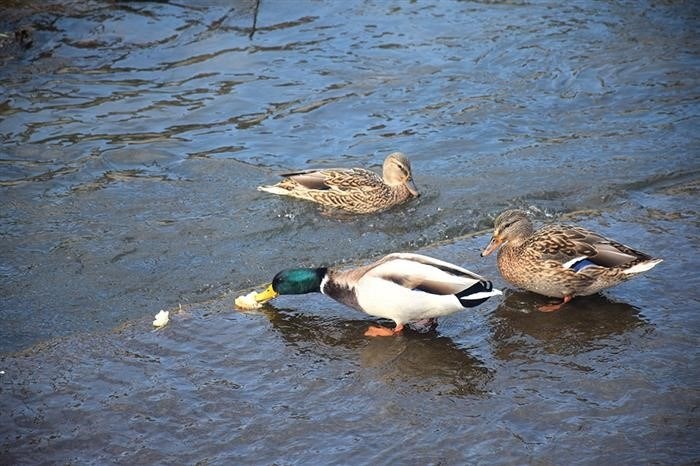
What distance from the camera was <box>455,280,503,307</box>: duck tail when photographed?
5.98m

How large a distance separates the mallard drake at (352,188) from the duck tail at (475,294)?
3246mm

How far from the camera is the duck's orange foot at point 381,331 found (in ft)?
20.8

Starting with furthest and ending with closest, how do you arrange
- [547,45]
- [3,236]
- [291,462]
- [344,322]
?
1. [547,45]
2. [3,236]
3. [344,322]
4. [291,462]

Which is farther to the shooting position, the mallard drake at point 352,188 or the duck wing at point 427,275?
the mallard drake at point 352,188

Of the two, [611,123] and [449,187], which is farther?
[611,123]

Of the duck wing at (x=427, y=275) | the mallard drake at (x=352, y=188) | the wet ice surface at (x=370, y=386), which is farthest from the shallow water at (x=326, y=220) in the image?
the duck wing at (x=427, y=275)

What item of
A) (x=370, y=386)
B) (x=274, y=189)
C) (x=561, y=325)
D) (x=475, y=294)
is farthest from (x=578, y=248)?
(x=274, y=189)

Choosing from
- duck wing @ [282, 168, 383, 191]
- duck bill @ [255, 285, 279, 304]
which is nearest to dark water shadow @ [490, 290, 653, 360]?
duck bill @ [255, 285, 279, 304]

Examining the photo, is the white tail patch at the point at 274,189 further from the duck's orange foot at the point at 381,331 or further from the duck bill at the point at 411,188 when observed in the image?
the duck's orange foot at the point at 381,331

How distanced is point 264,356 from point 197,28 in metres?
8.79

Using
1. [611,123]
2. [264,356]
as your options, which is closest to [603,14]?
[611,123]

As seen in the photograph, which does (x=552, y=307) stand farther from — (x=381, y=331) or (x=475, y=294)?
(x=381, y=331)

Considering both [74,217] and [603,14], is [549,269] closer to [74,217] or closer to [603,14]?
[74,217]

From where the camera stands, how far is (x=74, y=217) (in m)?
8.85
